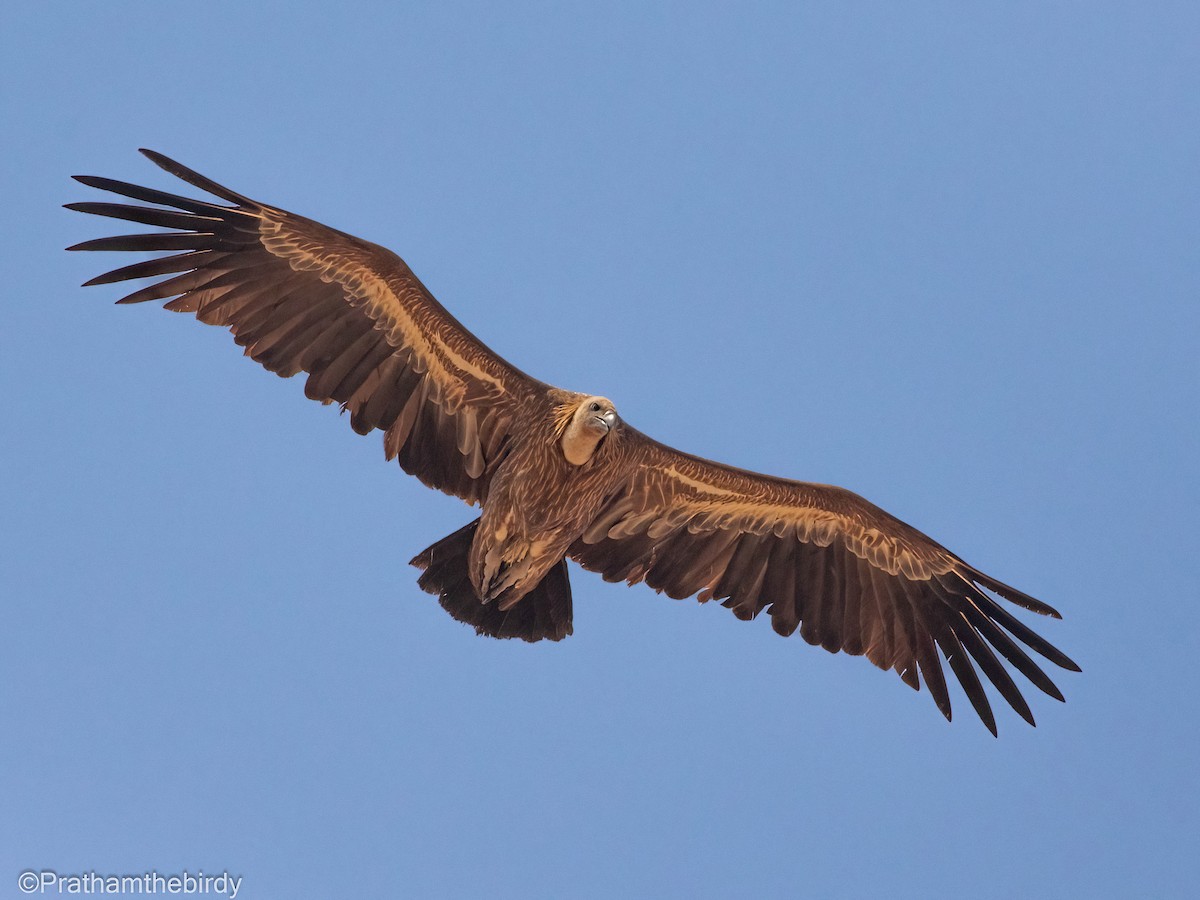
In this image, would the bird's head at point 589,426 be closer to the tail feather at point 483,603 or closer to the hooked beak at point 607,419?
the hooked beak at point 607,419

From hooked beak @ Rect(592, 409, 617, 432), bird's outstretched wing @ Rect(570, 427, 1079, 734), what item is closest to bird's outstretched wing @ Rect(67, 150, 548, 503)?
hooked beak @ Rect(592, 409, 617, 432)

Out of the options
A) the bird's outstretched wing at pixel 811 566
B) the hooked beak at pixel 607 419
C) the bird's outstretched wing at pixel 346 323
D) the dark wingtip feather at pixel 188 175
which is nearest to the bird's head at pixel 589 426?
the hooked beak at pixel 607 419

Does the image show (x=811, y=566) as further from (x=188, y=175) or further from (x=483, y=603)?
(x=188, y=175)

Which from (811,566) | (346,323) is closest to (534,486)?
(346,323)

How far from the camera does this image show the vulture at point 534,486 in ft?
37.7

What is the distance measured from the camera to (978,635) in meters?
12.5

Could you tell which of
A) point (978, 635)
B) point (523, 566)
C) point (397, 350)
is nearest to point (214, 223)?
point (397, 350)

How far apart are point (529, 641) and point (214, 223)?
12.6ft

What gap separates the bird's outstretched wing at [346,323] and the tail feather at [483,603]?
1.40ft

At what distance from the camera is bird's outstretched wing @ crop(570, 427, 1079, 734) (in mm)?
12406

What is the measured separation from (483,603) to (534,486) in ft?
3.27

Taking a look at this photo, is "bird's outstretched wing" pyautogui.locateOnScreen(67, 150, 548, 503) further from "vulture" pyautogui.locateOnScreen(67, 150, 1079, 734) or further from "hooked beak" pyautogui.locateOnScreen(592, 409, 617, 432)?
"hooked beak" pyautogui.locateOnScreen(592, 409, 617, 432)

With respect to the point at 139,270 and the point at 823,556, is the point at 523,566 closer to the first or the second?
the point at 823,556

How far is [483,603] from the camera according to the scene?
12.0 metres
